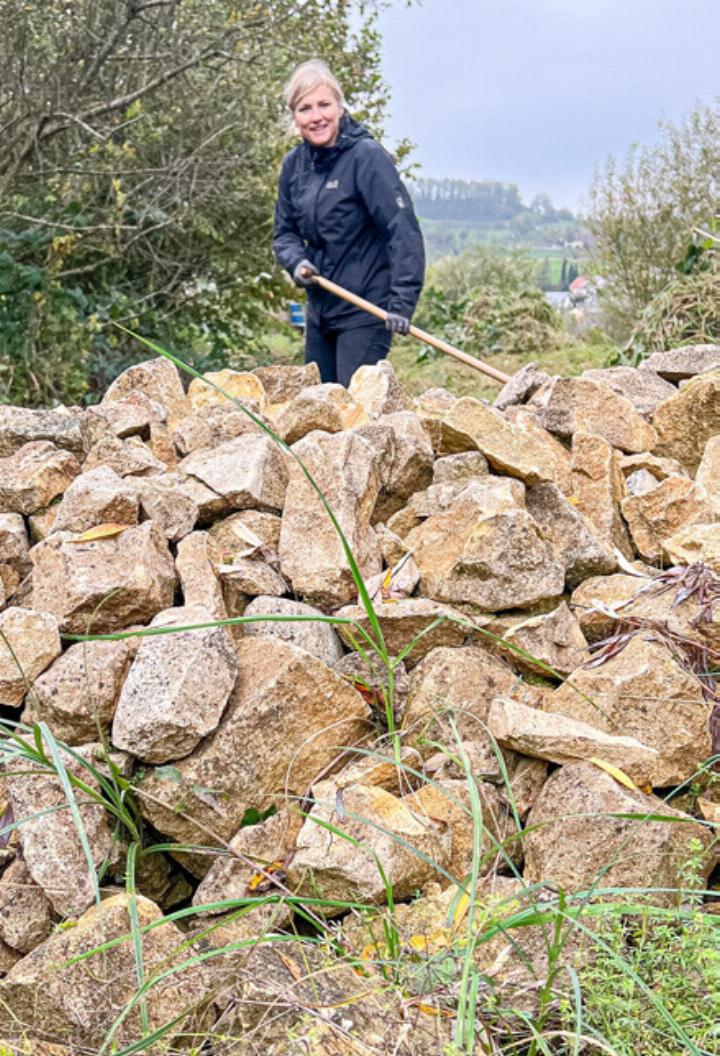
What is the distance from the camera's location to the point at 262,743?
229cm

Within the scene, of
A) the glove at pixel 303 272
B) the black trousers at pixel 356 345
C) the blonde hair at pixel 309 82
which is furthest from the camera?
the black trousers at pixel 356 345

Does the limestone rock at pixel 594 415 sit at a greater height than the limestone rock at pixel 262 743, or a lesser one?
greater

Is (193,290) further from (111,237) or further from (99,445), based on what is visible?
(99,445)

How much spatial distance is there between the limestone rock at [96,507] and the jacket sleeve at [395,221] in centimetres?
246

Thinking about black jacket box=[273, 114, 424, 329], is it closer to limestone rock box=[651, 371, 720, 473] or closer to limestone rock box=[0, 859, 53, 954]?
limestone rock box=[651, 371, 720, 473]

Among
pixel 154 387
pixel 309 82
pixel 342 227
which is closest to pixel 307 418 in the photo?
pixel 154 387

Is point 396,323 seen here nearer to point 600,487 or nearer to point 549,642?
point 600,487

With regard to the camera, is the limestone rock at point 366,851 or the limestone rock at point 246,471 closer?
the limestone rock at point 366,851

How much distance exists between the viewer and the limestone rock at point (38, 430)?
3189 mm

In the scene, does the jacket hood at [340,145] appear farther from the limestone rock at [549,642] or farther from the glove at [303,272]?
the limestone rock at [549,642]

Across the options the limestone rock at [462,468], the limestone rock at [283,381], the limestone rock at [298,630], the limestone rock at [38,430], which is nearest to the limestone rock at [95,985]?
the limestone rock at [298,630]

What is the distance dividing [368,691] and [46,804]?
74 cm

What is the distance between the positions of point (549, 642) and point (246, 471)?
35.4 inches

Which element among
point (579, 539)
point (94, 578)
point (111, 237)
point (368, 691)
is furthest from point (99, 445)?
point (111, 237)
